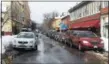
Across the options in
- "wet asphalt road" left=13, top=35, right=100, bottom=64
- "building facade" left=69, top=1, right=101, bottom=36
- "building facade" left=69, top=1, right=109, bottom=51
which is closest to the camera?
"wet asphalt road" left=13, top=35, right=100, bottom=64

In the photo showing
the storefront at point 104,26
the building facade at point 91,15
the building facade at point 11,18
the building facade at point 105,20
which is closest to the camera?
the storefront at point 104,26

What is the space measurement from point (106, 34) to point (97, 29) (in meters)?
6.49

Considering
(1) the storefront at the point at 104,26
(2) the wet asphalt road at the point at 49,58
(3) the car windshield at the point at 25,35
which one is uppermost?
(1) the storefront at the point at 104,26

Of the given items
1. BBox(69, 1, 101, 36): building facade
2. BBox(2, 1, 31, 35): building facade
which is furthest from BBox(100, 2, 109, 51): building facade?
BBox(2, 1, 31, 35): building facade

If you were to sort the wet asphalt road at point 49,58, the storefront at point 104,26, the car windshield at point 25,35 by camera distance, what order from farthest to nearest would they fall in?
the storefront at point 104,26, the car windshield at point 25,35, the wet asphalt road at point 49,58

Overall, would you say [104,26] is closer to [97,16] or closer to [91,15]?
[97,16]

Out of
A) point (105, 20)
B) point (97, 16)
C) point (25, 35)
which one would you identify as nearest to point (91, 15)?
point (97, 16)

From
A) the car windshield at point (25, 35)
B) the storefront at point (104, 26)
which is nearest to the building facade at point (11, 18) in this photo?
the car windshield at point (25, 35)

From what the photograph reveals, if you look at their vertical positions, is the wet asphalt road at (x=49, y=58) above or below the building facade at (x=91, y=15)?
below

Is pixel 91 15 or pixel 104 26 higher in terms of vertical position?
pixel 91 15

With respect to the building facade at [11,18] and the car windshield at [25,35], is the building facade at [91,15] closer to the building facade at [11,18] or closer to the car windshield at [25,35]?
the car windshield at [25,35]

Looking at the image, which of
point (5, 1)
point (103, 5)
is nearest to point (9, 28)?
point (5, 1)

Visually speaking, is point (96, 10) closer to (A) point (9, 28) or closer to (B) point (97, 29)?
Result: (B) point (97, 29)

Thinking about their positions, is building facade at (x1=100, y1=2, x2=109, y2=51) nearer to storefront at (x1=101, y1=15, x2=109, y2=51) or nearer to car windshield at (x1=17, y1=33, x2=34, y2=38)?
storefront at (x1=101, y1=15, x2=109, y2=51)
